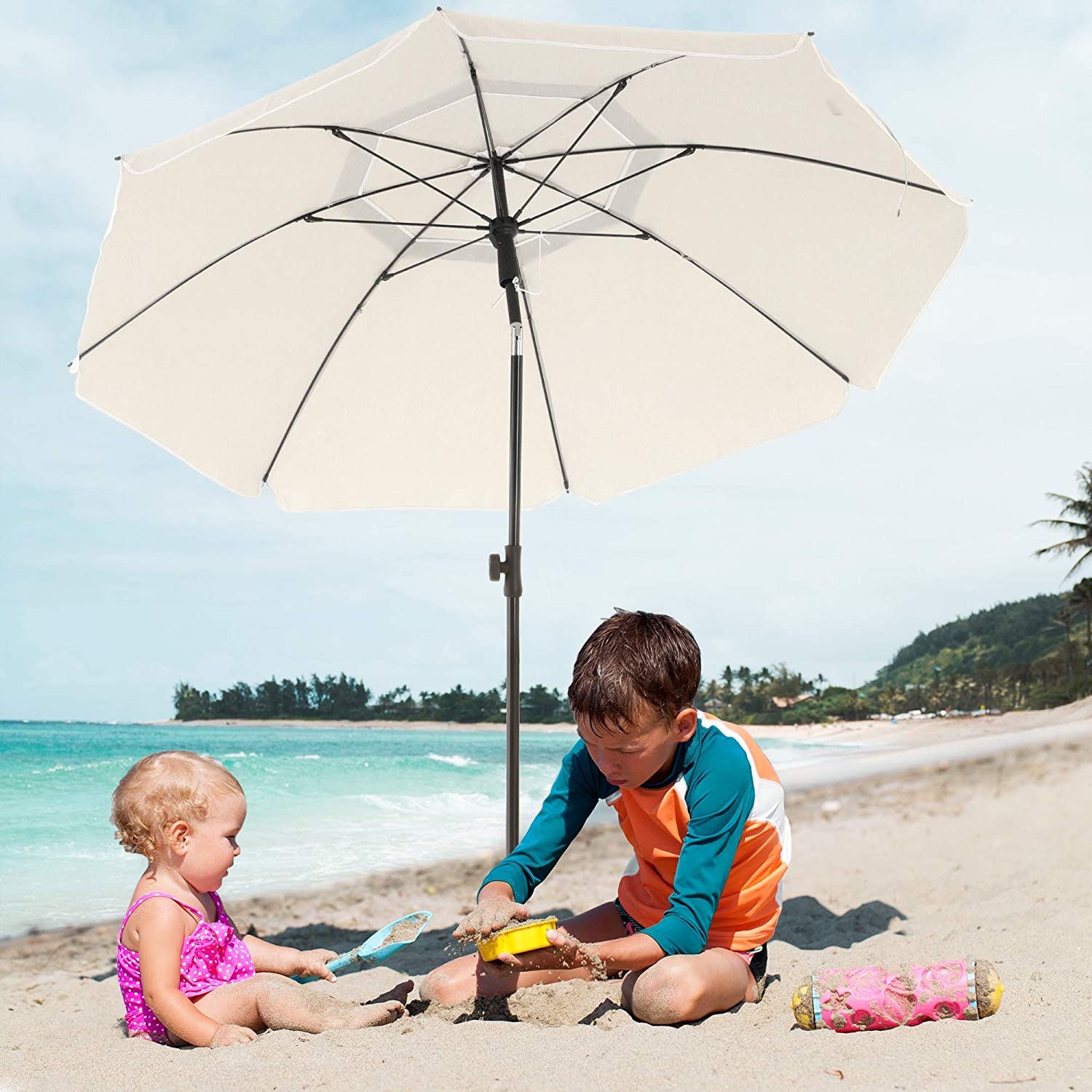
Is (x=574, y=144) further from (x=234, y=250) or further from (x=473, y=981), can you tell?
(x=473, y=981)

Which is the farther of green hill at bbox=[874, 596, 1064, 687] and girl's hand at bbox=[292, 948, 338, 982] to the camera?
green hill at bbox=[874, 596, 1064, 687]

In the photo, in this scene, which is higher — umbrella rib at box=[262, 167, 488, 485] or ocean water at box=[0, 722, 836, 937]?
umbrella rib at box=[262, 167, 488, 485]

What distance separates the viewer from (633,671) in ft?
6.33

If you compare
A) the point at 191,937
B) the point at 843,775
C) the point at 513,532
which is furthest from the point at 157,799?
the point at 843,775

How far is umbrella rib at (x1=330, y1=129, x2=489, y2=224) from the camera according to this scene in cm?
262

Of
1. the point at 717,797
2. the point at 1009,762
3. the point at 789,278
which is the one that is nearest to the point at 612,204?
the point at 789,278

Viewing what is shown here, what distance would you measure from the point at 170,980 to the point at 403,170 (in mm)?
2245

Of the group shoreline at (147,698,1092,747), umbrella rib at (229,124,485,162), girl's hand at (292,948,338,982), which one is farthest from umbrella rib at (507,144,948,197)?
shoreline at (147,698,1092,747)

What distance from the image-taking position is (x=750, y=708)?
4534 cm

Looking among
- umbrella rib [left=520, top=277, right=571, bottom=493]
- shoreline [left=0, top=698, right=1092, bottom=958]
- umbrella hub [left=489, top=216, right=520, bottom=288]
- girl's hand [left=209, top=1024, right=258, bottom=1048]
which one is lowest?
shoreline [left=0, top=698, right=1092, bottom=958]

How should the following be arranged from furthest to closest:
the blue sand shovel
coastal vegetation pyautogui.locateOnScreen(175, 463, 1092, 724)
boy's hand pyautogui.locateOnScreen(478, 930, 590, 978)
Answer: coastal vegetation pyautogui.locateOnScreen(175, 463, 1092, 724) < the blue sand shovel < boy's hand pyautogui.locateOnScreen(478, 930, 590, 978)

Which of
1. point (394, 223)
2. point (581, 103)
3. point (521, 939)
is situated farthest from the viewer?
point (394, 223)

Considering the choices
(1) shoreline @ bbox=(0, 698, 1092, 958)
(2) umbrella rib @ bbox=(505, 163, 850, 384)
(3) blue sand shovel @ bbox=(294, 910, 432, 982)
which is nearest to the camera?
(3) blue sand shovel @ bbox=(294, 910, 432, 982)

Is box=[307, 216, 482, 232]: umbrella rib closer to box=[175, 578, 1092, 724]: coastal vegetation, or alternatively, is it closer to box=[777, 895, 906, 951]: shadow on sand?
box=[777, 895, 906, 951]: shadow on sand
